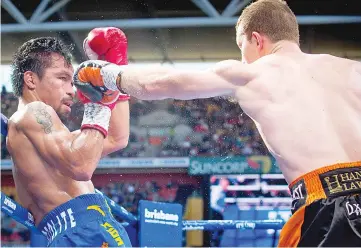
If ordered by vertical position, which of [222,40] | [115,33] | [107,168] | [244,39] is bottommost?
[244,39]

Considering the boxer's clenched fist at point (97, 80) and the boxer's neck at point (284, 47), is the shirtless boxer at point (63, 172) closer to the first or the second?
the boxer's clenched fist at point (97, 80)

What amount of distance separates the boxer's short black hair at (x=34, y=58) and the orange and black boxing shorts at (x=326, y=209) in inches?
41.7

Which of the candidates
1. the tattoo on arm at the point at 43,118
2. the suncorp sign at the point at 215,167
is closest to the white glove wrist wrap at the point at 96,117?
the tattoo on arm at the point at 43,118

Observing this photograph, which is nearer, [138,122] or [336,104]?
[336,104]

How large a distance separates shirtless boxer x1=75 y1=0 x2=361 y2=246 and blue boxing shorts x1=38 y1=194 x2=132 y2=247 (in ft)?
1.47

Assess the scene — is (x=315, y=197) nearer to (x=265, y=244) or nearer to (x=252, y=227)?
(x=252, y=227)

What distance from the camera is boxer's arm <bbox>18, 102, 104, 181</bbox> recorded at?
69.3 inches

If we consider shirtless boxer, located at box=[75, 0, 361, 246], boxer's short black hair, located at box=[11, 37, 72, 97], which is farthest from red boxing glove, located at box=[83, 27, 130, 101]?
shirtless boxer, located at box=[75, 0, 361, 246]

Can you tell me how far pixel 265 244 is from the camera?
5840 millimetres

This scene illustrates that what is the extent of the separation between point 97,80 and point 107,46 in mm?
296

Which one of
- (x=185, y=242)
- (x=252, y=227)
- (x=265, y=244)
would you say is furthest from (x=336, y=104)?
(x=185, y=242)

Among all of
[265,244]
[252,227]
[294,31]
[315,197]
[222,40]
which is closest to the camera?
[315,197]

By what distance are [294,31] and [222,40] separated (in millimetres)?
3890

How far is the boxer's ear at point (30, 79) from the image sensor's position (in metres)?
2.05
